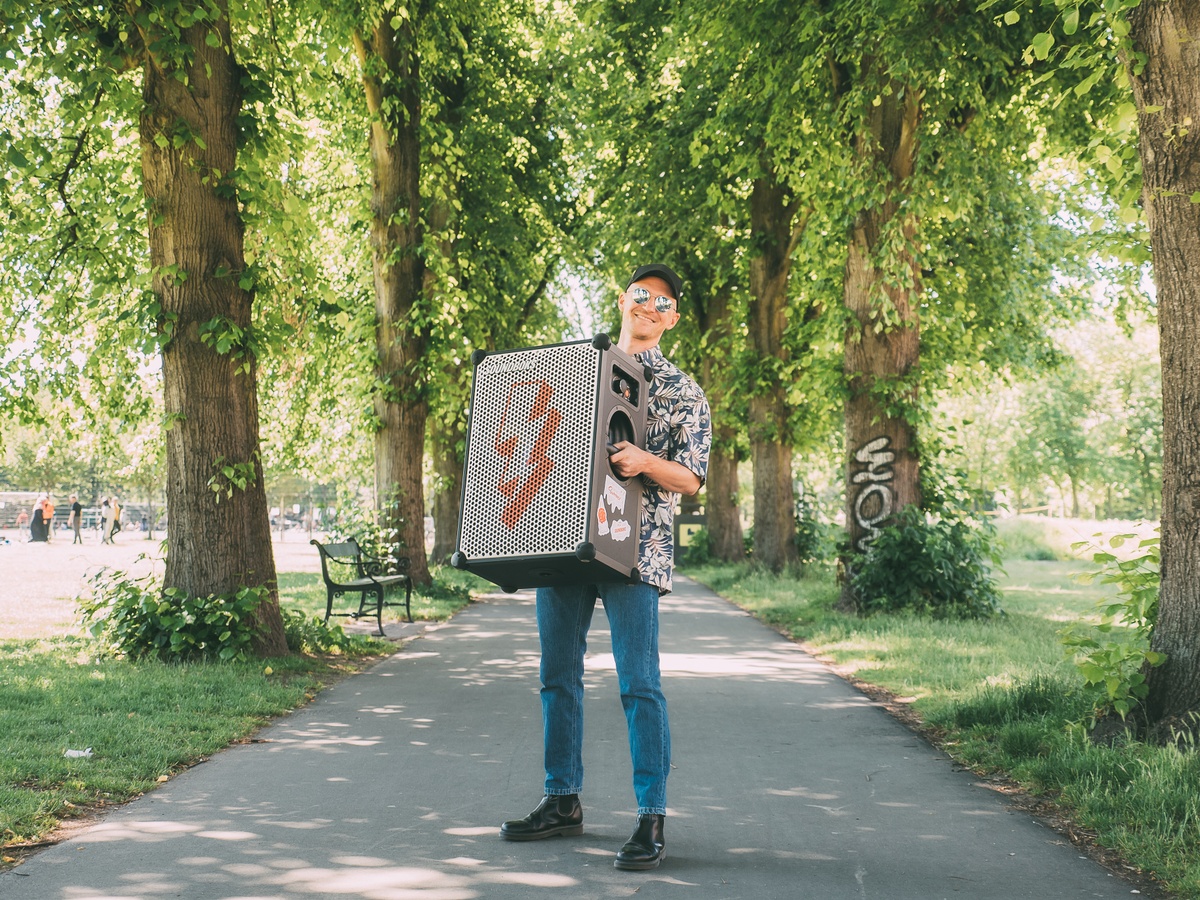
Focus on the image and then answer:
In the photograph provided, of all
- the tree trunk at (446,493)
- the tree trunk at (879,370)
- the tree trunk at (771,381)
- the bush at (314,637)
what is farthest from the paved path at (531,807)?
the tree trunk at (446,493)

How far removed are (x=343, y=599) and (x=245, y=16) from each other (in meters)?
9.23

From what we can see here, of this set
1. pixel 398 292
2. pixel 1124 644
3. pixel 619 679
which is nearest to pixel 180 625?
pixel 619 679

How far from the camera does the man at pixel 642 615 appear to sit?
4441 mm

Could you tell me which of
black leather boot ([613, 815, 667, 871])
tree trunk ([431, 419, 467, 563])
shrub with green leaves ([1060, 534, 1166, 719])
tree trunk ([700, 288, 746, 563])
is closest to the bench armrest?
tree trunk ([431, 419, 467, 563])

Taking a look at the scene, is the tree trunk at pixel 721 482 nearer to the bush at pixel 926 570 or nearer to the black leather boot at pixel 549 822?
the bush at pixel 926 570

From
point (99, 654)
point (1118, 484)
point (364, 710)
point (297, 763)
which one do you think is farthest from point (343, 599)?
point (1118, 484)

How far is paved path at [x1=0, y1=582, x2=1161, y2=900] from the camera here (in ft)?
13.2

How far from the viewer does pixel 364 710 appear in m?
7.78

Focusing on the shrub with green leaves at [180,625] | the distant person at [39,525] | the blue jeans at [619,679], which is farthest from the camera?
the distant person at [39,525]

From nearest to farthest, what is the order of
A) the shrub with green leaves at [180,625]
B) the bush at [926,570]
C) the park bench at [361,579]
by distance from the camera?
the shrub with green leaves at [180,625] → the park bench at [361,579] → the bush at [926,570]

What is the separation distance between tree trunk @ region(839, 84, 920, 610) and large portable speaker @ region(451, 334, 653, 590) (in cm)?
959

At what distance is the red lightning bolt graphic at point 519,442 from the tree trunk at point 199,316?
5546mm

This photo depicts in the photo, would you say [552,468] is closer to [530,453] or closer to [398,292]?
[530,453]

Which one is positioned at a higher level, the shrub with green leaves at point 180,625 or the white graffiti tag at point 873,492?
the white graffiti tag at point 873,492
